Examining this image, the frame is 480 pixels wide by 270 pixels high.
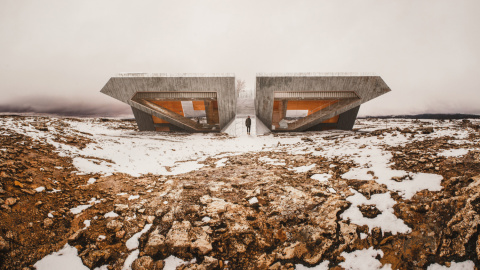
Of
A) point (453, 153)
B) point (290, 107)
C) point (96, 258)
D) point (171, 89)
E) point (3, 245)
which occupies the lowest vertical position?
point (96, 258)

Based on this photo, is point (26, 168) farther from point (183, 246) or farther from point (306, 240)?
point (306, 240)

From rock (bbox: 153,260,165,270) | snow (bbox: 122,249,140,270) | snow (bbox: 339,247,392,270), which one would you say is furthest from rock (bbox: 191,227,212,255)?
snow (bbox: 339,247,392,270)

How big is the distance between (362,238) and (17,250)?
450 centimetres

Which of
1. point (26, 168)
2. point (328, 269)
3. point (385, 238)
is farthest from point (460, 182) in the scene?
Result: point (26, 168)

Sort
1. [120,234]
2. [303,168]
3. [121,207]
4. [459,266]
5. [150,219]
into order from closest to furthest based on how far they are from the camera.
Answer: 1. [459,266]
2. [120,234]
3. [150,219]
4. [121,207]
5. [303,168]

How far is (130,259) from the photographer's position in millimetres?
2209

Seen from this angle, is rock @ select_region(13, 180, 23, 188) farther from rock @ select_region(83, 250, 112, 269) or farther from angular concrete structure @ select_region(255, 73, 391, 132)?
angular concrete structure @ select_region(255, 73, 391, 132)

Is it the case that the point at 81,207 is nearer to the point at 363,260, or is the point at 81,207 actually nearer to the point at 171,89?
the point at 363,260

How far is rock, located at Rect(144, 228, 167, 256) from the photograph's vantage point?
7.59 feet

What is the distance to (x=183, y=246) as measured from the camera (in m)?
2.38

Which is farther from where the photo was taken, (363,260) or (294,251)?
(294,251)

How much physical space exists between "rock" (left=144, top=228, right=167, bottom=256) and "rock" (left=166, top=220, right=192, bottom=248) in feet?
0.28

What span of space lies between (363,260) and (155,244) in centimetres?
286

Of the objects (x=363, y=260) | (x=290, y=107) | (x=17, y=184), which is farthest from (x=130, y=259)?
(x=290, y=107)
